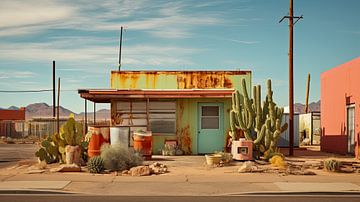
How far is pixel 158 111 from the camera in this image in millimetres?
24781

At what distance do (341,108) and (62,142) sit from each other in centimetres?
1480

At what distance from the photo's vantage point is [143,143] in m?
21.2

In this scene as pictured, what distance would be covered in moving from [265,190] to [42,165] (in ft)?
28.2

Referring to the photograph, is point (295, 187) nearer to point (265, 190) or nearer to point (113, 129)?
point (265, 190)

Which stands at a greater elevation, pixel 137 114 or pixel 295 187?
pixel 137 114

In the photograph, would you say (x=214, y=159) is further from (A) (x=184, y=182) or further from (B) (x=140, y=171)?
(A) (x=184, y=182)

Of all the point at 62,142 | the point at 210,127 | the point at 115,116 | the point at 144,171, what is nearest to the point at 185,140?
the point at 210,127

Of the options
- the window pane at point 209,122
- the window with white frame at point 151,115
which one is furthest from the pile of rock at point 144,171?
the window pane at point 209,122

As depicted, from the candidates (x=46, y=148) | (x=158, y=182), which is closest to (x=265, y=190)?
(x=158, y=182)

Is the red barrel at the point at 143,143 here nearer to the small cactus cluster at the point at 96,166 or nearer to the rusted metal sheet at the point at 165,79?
the small cactus cluster at the point at 96,166

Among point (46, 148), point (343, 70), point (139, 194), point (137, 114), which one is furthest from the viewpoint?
point (343, 70)

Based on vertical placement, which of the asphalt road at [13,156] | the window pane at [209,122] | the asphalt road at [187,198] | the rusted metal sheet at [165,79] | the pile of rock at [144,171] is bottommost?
the asphalt road at [13,156]

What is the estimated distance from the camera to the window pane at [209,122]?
80.4 feet

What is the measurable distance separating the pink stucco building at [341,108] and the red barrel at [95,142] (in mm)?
11648
